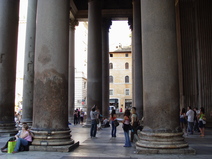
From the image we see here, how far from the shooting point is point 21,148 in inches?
424

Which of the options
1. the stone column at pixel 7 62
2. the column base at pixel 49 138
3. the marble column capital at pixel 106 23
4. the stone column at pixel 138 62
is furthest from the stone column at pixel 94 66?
the column base at pixel 49 138

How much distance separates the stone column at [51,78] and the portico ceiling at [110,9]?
22.4 meters

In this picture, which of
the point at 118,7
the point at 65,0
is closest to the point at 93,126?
the point at 65,0

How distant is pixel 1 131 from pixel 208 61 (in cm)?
1704

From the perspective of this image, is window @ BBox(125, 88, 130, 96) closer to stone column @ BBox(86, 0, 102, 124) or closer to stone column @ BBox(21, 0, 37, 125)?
stone column @ BBox(86, 0, 102, 124)

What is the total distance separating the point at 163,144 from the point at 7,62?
11.5 metres

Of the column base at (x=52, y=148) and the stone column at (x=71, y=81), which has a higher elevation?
the stone column at (x=71, y=81)

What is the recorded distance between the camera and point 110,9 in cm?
3388

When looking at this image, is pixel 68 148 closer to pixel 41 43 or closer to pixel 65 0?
pixel 41 43

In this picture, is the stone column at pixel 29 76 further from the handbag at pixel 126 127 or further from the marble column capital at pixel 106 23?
the marble column capital at pixel 106 23

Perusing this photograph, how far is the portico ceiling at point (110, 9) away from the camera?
33750mm

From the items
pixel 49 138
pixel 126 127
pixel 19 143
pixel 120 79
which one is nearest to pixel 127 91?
pixel 120 79

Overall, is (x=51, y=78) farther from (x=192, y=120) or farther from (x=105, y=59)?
(x=105, y=59)

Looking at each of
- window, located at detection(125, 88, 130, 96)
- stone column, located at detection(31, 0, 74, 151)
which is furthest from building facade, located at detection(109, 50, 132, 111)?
stone column, located at detection(31, 0, 74, 151)
